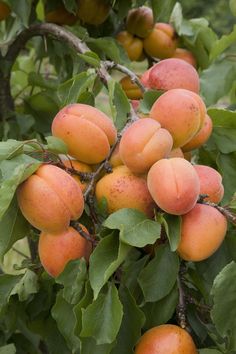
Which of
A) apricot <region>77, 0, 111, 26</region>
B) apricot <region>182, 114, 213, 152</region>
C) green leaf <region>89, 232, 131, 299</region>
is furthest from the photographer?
apricot <region>77, 0, 111, 26</region>

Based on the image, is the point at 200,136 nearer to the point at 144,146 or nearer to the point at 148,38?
the point at 144,146

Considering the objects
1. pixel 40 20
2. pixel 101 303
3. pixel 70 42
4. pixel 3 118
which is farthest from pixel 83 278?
pixel 40 20

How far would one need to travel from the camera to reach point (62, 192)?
2.48 ft

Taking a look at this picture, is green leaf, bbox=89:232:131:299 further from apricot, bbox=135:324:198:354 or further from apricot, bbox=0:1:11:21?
apricot, bbox=0:1:11:21

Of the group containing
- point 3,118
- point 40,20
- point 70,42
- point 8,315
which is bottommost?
point 8,315

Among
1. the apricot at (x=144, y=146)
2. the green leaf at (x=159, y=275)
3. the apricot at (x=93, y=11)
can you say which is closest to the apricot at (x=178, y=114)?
the apricot at (x=144, y=146)

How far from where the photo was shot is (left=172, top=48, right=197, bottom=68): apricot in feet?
4.61

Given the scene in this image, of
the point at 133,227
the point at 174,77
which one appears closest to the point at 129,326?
the point at 133,227

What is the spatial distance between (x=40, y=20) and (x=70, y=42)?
38cm

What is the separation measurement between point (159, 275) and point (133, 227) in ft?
0.36

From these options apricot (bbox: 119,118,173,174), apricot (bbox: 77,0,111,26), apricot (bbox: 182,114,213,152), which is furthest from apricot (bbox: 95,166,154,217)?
apricot (bbox: 77,0,111,26)

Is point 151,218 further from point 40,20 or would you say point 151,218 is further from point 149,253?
point 40,20

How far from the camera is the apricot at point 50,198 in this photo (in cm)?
75

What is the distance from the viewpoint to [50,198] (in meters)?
0.75
